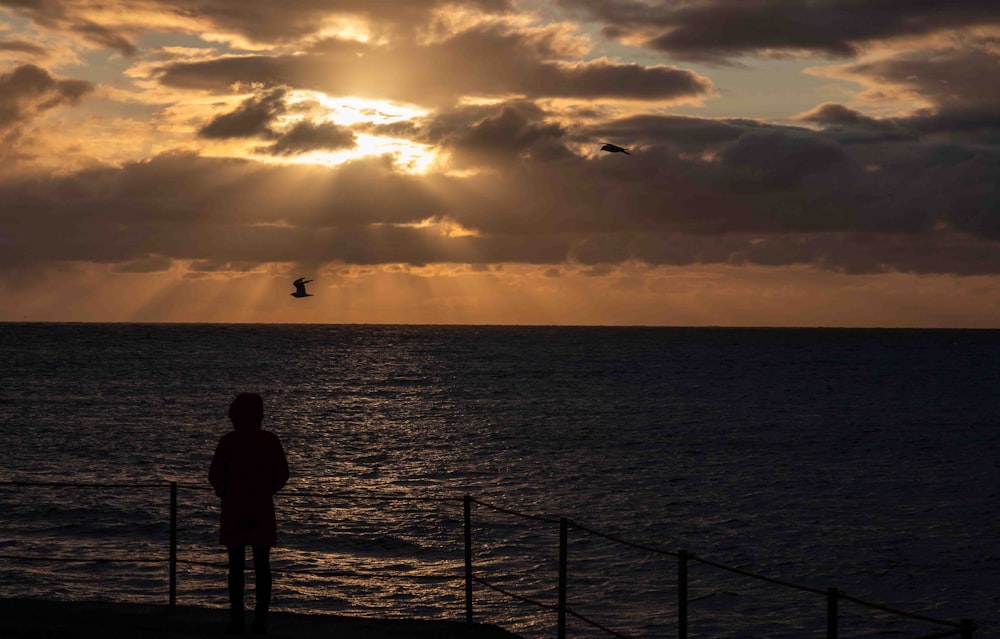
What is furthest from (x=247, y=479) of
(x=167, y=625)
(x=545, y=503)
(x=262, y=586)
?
(x=545, y=503)

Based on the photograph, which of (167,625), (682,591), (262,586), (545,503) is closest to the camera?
(682,591)

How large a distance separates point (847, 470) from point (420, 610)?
27.2 metres

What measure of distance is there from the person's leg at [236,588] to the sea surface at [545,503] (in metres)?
1.91

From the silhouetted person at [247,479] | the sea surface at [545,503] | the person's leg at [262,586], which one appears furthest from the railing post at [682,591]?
the person's leg at [262,586]

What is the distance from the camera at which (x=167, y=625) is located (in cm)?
988

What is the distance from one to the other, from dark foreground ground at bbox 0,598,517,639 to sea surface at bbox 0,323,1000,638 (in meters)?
0.82

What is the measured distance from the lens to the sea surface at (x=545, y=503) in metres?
20.0

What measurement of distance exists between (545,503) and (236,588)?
2341cm

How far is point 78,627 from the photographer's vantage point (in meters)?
9.73

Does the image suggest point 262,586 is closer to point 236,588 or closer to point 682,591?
point 236,588

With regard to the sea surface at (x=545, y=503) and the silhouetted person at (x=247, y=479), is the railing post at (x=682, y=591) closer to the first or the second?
the sea surface at (x=545, y=503)

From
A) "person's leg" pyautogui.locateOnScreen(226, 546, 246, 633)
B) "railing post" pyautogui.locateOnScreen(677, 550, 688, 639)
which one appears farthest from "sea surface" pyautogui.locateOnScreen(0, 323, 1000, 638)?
"person's leg" pyautogui.locateOnScreen(226, 546, 246, 633)

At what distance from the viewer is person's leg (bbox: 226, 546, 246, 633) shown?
9500 mm

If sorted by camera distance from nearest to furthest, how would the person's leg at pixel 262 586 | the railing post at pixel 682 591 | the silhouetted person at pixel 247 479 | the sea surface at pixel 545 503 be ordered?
the railing post at pixel 682 591 < the silhouetted person at pixel 247 479 < the person's leg at pixel 262 586 < the sea surface at pixel 545 503
